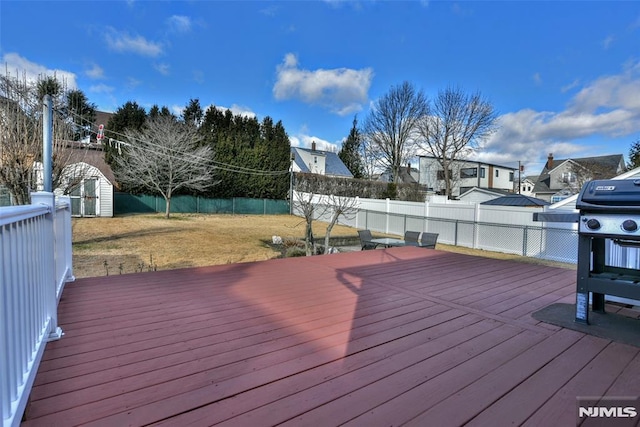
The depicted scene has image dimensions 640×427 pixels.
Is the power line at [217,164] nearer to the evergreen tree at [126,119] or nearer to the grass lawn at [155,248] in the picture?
the evergreen tree at [126,119]

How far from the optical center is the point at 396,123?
85.4 feet

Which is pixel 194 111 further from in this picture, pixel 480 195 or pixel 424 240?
pixel 480 195

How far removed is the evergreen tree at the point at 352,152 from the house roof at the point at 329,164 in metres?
1.67

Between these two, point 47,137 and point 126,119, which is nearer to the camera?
point 47,137

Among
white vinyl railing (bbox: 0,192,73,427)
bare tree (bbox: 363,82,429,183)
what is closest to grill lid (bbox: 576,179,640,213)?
white vinyl railing (bbox: 0,192,73,427)

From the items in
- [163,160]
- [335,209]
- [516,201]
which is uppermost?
[163,160]

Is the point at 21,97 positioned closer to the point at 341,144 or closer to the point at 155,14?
the point at 155,14

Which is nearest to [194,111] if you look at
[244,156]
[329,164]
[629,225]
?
[244,156]

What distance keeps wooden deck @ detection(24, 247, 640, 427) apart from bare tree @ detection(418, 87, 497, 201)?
865 inches

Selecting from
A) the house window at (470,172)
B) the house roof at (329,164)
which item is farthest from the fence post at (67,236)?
the house window at (470,172)

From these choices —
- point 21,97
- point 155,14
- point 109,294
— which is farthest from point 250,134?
point 109,294

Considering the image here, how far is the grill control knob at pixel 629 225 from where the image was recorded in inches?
85.0

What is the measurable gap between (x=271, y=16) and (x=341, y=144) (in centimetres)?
2958

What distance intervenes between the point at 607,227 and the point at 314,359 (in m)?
2.25
